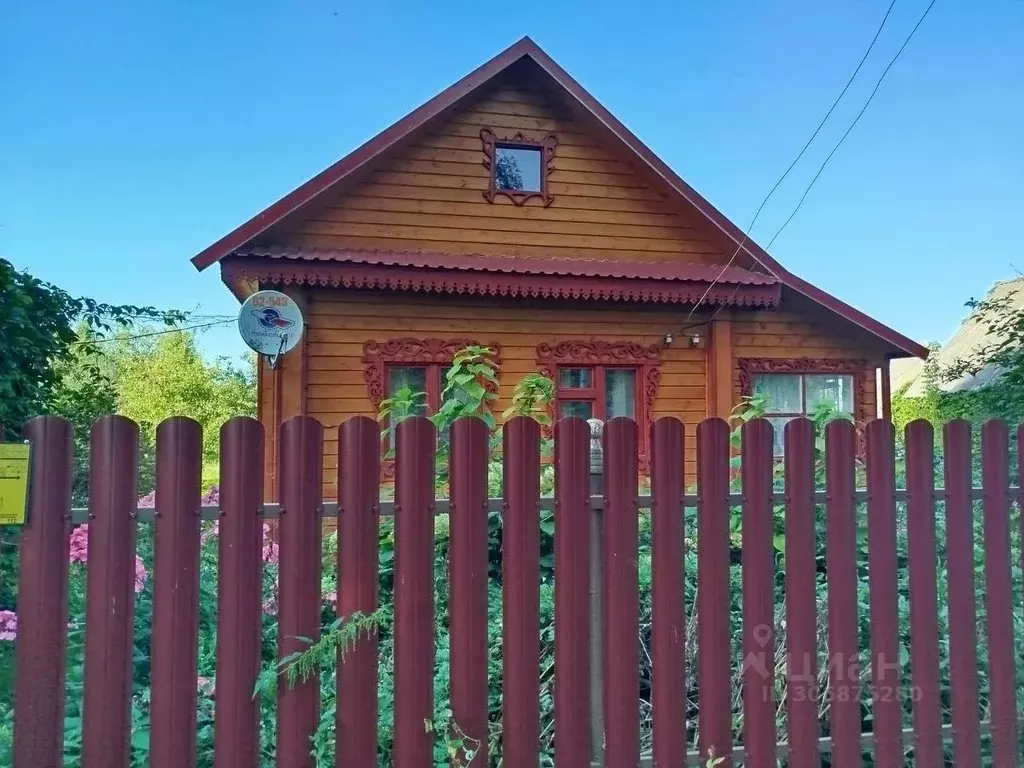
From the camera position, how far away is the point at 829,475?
2.48 metres

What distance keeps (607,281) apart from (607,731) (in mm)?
6399

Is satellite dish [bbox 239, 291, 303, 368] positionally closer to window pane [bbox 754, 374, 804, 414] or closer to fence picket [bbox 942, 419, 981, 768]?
fence picket [bbox 942, 419, 981, 768]

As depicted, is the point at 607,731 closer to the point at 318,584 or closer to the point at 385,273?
the point at 318,584

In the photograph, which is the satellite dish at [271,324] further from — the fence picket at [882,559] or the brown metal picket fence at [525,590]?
the fence picket at [882,559]

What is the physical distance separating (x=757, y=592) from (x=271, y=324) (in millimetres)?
6316

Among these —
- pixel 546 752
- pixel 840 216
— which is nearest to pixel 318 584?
pixel 546 752

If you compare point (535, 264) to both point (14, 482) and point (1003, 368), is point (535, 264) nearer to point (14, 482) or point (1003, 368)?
point (14, 482)

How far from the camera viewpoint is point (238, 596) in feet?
6.57

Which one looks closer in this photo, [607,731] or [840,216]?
[607,731]

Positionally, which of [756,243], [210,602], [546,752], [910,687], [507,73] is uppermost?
[507,73]

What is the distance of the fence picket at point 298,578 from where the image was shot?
2020 millimetres

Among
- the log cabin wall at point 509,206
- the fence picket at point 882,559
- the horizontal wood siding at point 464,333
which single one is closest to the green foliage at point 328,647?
the fence picket at point 882,559

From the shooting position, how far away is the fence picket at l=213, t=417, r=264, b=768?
1987 millimetres

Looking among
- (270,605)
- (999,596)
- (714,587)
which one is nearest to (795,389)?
(999,596)
